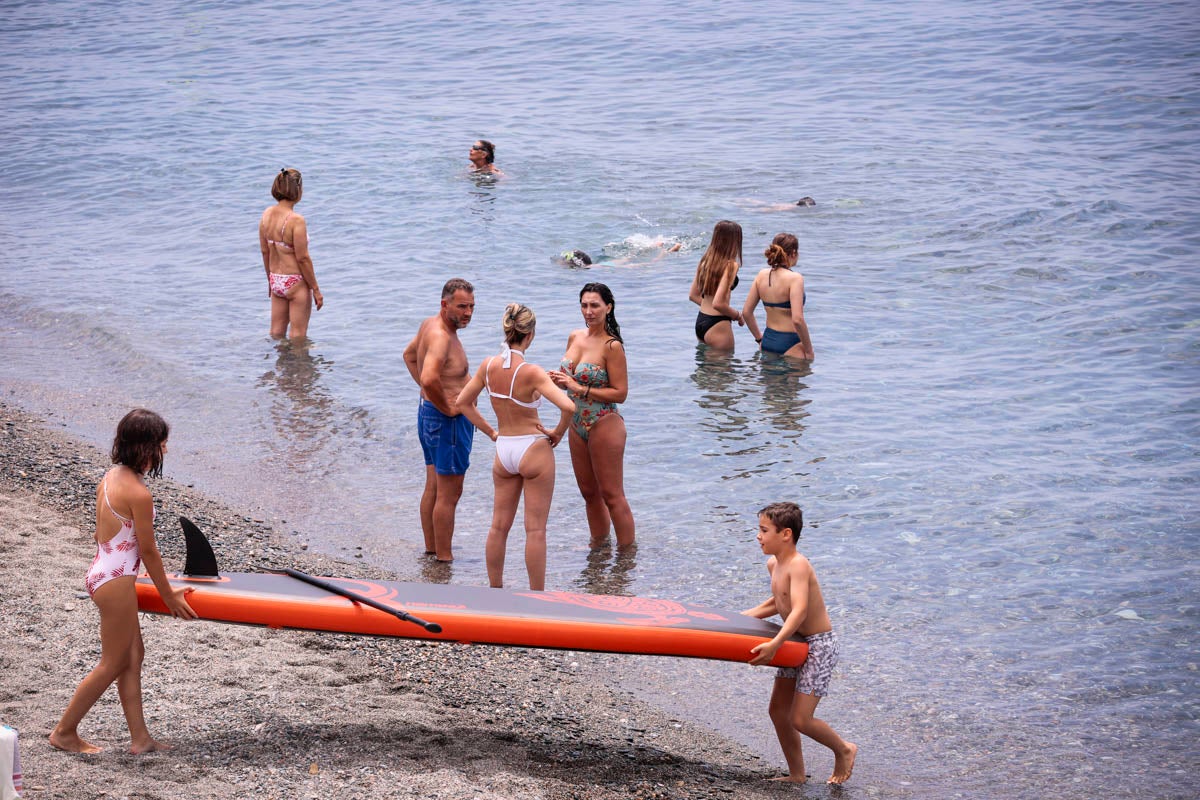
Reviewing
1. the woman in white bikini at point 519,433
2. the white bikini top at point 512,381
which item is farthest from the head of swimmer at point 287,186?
the white bikini top at point 512,381

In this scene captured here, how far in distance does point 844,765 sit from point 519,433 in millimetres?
2595

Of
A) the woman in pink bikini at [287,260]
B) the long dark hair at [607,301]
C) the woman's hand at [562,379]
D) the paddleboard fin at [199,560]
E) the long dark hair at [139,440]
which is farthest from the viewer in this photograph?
the woman in pink bikini at [287,260]

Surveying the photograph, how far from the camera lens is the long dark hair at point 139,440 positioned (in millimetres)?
4457

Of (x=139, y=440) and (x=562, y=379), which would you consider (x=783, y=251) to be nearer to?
(x=562, y=379)

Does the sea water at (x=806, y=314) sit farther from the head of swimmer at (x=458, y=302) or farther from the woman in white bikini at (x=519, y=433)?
the head of swimmer at (x=458, y=302)

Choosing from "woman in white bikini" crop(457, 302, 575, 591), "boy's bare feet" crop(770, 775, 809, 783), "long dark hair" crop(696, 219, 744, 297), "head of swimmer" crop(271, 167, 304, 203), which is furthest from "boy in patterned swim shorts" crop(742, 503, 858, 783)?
"head of swimmer" crop(271, 167, 304, 203)

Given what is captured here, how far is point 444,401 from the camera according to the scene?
6.89m

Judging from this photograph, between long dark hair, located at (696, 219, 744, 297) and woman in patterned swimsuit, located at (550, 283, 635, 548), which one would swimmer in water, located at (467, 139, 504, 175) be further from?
woman in patterned swimsuit, located at (550, 283, 635, 548)

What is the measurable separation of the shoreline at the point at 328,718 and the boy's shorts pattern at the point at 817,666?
55 centimetres

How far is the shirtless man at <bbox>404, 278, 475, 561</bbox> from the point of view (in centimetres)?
678

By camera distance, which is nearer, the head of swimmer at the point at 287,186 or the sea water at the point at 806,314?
the sea water at the point at 806,314

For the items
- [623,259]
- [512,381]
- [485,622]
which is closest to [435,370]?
[512,381]

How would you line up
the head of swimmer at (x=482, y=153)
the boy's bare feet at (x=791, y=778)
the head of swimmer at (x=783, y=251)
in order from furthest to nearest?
the head of swimmer at (x=482, y=153) → the head of swimmer at (x=783, y=251) → the boy's bare feet at (x=791, y=778)

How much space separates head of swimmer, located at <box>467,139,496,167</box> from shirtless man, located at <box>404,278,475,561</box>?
11660mm
